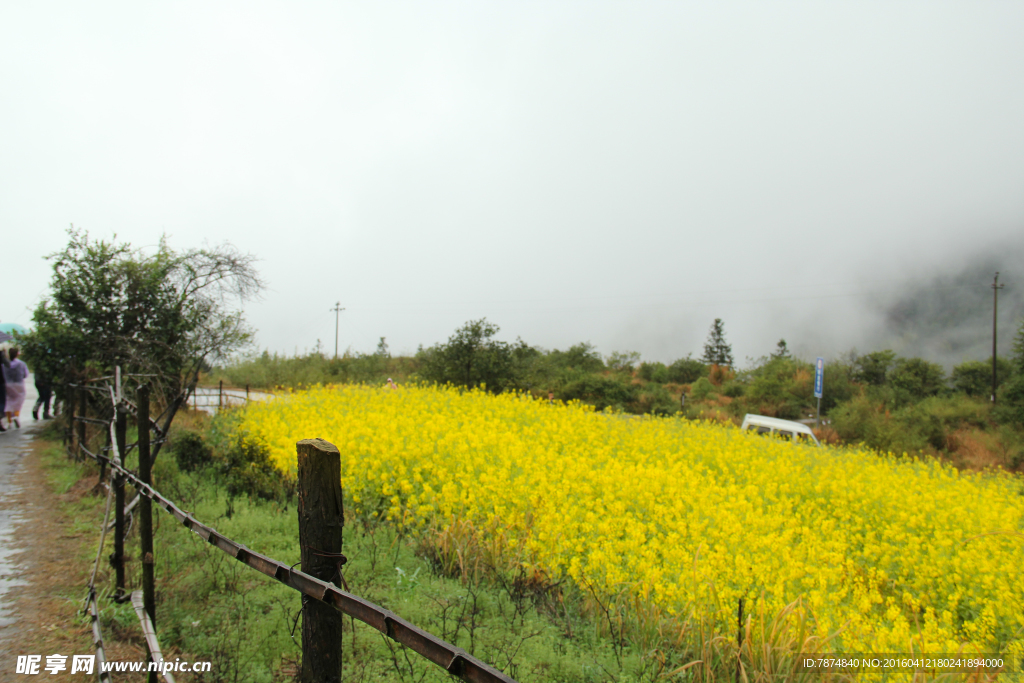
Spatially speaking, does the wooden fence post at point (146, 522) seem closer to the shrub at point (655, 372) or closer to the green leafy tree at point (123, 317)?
the green leafy tree at point (123, 317)

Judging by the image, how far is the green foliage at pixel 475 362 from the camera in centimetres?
1728

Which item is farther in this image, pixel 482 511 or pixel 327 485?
pixel 482 511

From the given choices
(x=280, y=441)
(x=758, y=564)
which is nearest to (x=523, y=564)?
(x=758, y=564)

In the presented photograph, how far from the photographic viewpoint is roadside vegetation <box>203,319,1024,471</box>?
1728 cm

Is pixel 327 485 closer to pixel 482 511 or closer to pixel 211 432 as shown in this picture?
pixel 482 511

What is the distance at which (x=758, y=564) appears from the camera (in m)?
4.25

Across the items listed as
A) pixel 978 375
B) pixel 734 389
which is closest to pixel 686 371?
pixel 734 389

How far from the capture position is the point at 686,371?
3916 cm

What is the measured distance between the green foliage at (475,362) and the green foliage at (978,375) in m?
22.4

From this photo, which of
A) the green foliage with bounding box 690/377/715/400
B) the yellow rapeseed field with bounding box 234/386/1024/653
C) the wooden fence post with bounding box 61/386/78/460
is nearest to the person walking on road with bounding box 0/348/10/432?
the wooden fence post with bounding box 61/386/78/460

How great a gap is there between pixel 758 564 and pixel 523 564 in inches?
71.5

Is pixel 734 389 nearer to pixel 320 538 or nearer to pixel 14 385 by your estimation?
pixel 14 385

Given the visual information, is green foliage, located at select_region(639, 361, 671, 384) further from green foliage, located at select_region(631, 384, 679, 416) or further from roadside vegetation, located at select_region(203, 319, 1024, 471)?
green foliage, located at select_region(631, 384, 679, 416)

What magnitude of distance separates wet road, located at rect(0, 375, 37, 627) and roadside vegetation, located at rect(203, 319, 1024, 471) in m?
6.83
